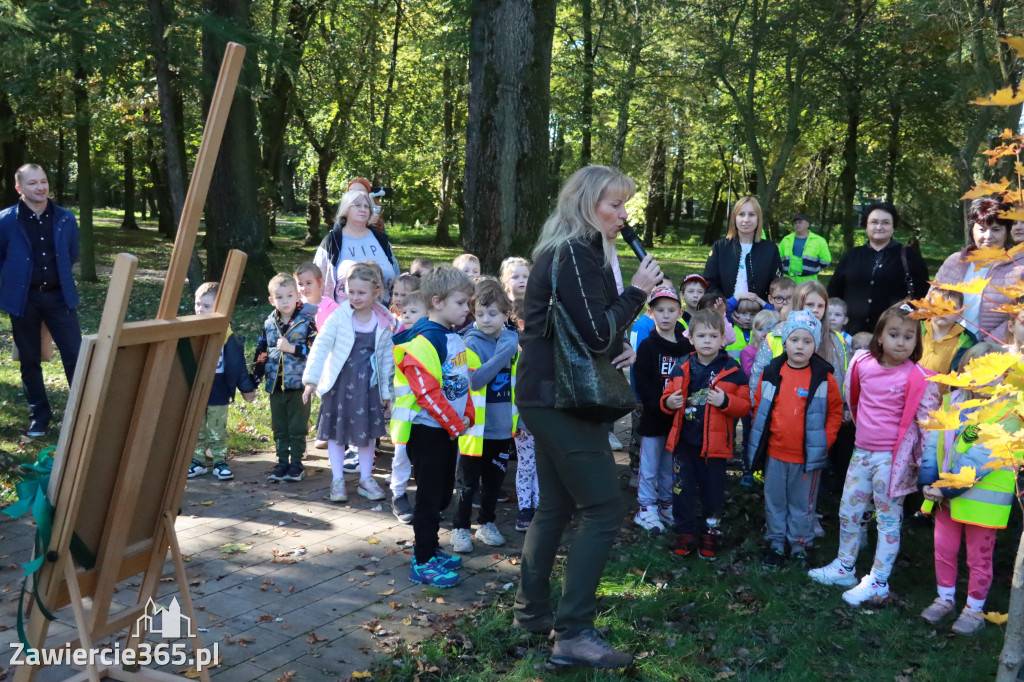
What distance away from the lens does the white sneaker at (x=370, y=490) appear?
671cm

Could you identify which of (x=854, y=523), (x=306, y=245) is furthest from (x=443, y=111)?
(x=854, y=523)

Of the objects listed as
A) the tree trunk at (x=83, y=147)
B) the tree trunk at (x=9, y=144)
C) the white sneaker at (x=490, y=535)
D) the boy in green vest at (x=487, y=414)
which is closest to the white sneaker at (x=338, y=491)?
the boy in green vest at (x=487, y=414)

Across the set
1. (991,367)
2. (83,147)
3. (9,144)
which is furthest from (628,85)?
(991,367)

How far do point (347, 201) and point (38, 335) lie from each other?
323 centimetres

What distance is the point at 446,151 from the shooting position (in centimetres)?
3481

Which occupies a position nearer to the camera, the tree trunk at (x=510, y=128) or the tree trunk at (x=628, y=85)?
Answer: the tree trunk at (x=510, y=128)

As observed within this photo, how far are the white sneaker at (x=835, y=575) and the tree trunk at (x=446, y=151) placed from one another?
30.7m

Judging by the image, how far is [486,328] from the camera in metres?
5.93

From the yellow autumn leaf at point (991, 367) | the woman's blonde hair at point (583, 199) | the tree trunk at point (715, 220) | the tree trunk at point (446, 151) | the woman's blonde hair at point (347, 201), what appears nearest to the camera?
the yellow autumn leaf at point (991, 367)

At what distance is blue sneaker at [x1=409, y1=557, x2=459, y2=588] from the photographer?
518 centimetres

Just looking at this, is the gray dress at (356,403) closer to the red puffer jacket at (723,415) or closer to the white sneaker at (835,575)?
the red puffer jacket at (723,415)

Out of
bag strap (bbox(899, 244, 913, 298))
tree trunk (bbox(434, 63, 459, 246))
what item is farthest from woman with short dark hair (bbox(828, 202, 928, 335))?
tree trunk (bbox(434, 63, 459, 246))

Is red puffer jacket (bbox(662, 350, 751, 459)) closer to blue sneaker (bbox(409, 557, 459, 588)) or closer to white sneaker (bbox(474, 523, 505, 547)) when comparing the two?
white sneaker (bbox(474, 523, 505, 547))

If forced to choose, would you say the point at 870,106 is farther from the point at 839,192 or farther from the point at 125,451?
the point at 125,451
